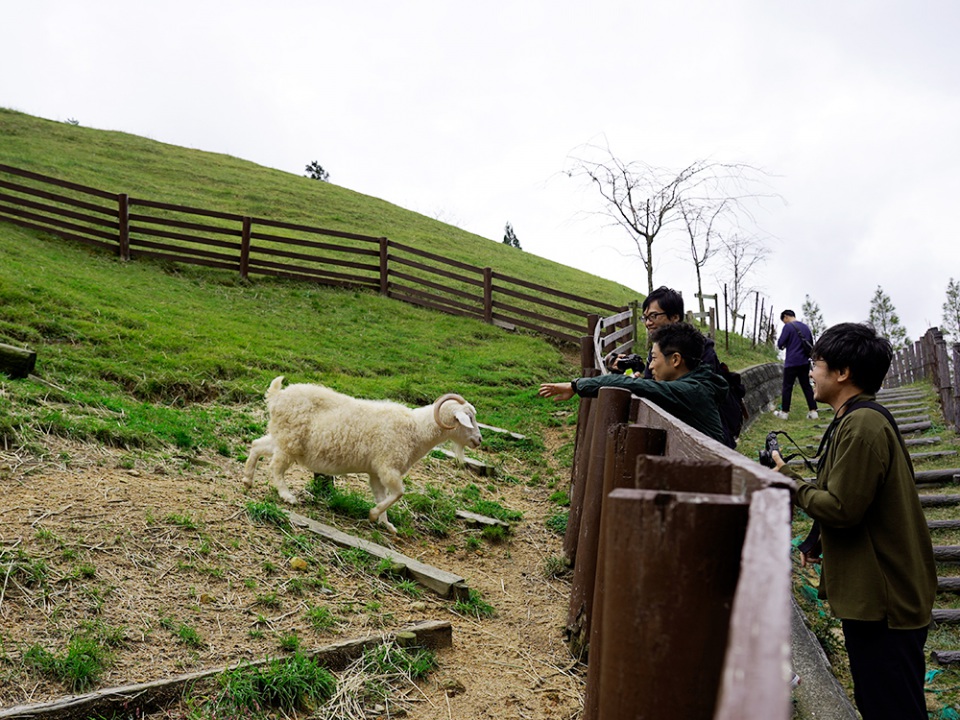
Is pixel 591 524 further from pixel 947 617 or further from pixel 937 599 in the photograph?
pixel 937 599

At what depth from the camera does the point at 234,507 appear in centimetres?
525

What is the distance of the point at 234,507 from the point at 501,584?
2060mm

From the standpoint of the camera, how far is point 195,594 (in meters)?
4.08

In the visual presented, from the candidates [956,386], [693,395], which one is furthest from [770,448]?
A: [956,386]

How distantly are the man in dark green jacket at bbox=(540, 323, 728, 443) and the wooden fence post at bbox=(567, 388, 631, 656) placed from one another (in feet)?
0.37

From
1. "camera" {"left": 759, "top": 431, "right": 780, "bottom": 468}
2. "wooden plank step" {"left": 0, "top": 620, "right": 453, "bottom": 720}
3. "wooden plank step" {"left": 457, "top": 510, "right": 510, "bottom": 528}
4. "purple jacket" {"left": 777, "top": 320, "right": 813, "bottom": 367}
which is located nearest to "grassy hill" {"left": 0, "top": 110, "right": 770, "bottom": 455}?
"wooden plank step" {"left": 457, "top": 510, "right": 510, "bottom": 528}

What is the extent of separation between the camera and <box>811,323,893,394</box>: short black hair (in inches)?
117

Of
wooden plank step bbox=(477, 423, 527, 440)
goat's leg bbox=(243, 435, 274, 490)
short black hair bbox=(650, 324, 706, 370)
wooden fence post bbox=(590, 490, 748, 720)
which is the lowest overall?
goat's leg bbox=(243, 435, 274, 490)

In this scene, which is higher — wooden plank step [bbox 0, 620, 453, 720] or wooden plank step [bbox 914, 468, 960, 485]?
wooden plank step [bbox 914, 468, 960, 485]

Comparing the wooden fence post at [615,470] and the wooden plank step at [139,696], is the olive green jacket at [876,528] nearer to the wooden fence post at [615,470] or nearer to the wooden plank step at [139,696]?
the wooden fence post at [615,470]

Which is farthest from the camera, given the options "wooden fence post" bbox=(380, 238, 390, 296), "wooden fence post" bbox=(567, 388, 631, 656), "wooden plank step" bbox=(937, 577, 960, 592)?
"wooden fence post" bbox=(380, 238, 390, 296)

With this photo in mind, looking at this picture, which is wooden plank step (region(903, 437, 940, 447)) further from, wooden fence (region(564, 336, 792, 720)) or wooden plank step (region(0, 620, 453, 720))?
wooden fence (region(564, 336, 792, 720))

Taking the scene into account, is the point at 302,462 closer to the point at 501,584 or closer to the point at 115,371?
the point at 501,584

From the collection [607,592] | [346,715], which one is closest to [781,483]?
[607,592]
